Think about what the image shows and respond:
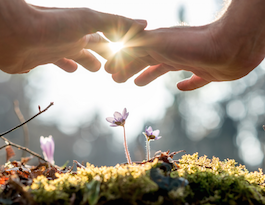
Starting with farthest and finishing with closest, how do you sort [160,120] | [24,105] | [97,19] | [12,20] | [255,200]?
1. [160,120]
2. [24,105]
3. [97,19]
4. [12,20]
5. [255,200]

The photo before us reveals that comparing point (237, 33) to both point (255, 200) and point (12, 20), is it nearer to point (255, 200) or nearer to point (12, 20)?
point (255, 200)

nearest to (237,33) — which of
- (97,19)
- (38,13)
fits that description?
(97,19)

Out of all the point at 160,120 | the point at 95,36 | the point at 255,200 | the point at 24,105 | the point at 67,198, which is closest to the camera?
the point at 67,198

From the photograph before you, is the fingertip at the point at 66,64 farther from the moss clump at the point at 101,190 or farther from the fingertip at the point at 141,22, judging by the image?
the moss clump at the point at 101,190

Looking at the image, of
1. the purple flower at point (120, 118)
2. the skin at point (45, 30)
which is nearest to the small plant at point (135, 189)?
the purple flower at point (120, 118)

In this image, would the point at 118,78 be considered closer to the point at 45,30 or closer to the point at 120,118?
the point at 120,118

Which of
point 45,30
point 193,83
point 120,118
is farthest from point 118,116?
point 193,83
